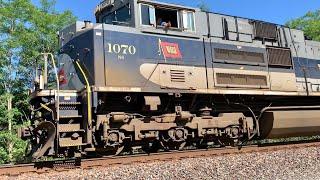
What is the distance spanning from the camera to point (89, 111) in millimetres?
8539

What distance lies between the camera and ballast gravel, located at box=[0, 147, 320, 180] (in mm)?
7188

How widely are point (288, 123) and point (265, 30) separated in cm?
306

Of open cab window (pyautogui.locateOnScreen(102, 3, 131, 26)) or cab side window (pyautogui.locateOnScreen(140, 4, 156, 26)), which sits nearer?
cab side window (pyautogui.locateOnScreen(140, 4, 156, 26))

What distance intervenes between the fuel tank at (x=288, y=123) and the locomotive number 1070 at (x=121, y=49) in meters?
4.76

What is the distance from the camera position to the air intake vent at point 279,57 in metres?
12.1

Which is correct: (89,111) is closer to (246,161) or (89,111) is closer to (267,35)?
(246,161)

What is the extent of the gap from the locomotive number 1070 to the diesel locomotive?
23mm

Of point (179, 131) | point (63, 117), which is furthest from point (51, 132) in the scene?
point (179, 131)

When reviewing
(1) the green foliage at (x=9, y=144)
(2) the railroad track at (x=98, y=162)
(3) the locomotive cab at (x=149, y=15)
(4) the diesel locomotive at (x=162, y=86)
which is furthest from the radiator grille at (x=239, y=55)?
(1) the green foliage at (x=9, y=144)

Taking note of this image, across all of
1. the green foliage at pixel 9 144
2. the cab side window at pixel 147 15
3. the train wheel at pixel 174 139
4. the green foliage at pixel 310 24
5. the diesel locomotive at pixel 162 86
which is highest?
the green foliage at pixel 310 24

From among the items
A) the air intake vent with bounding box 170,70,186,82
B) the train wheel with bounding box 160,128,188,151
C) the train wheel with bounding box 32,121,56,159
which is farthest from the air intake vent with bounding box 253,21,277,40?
the train wheel with bounding box 32,121,56,159

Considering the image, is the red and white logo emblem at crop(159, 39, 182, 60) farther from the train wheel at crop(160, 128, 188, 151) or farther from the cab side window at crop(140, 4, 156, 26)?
the train wheel at crop(160, 128, 188, 151)

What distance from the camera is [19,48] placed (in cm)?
2469

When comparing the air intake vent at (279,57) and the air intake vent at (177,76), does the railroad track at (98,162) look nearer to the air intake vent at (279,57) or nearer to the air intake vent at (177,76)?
the air intake vent at (177,76)
